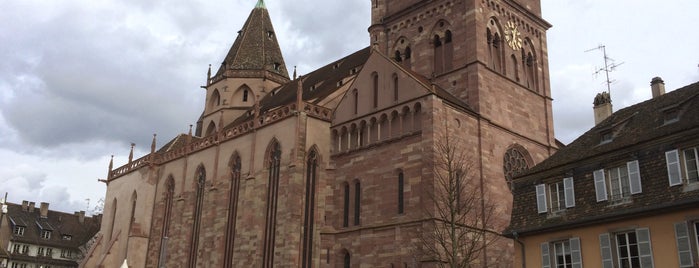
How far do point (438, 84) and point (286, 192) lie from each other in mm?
9286

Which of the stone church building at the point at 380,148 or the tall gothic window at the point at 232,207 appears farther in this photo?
the tall gothic window at the point at 232,207

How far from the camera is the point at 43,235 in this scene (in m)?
63.5

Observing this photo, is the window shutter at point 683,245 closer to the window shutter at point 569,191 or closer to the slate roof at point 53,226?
the window shutter at point 569,191

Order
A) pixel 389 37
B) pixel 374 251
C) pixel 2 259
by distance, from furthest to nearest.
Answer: pixel 2 259 < pixel 389 37 < pixel 374 251

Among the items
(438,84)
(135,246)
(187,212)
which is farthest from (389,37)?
(135,246)

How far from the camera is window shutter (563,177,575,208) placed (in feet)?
63.8

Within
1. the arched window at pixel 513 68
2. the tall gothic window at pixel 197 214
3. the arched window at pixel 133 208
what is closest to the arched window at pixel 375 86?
the arched window at pixel 513 68

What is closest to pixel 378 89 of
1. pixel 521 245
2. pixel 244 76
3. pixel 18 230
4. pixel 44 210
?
pixel 521 245

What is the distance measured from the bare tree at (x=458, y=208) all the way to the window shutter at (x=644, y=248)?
24.7 feet

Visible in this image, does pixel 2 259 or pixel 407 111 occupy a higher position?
pixel 407 111

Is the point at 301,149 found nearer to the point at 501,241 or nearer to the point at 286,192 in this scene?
A: the point at 286,192

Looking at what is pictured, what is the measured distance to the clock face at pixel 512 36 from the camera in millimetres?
34500

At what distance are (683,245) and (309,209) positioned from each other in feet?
59.3

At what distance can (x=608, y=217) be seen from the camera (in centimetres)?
1786
